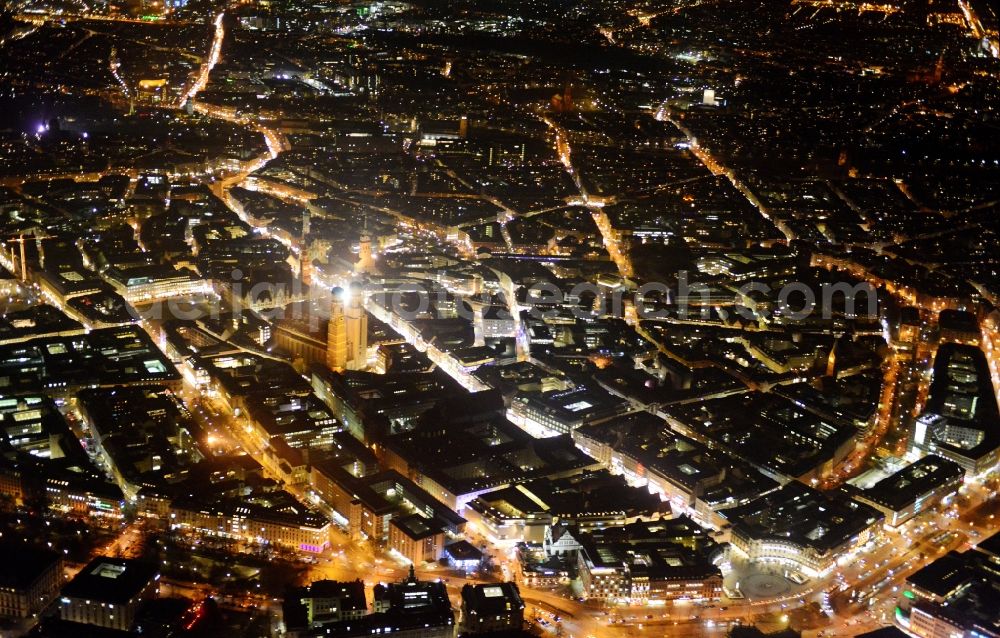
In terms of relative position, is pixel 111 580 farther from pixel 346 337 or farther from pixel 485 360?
pixel 485 360

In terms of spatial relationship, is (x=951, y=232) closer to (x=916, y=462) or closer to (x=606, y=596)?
(x=916, y=462)

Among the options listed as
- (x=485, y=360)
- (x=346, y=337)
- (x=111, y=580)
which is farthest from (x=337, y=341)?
(x=111, y=580)

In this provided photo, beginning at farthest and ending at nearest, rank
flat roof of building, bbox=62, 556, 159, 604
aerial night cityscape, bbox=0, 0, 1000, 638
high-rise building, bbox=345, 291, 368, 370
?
1. high-rise building, bbox=345, 291, 368, 370
2. aerial night cityscape, bbox=0, 0, 1000, 638
3. flat roof of building, bbox=62, 556, 159, 604

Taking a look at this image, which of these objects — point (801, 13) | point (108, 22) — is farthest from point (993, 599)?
point (801, 13)

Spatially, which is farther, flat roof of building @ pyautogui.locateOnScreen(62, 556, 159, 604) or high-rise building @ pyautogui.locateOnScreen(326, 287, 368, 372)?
high-rise building @ pyautogui.locateOnScreen(326, 287, 368, 372)

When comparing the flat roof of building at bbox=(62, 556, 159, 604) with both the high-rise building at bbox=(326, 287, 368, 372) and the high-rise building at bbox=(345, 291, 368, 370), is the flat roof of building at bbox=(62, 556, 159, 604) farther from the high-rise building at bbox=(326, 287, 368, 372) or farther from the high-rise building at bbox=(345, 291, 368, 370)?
the high-rise building at bbox=(345, 291, 368, 370)

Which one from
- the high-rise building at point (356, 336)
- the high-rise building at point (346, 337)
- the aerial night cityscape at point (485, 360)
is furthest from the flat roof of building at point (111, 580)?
the high-rise building at point (356, 336)

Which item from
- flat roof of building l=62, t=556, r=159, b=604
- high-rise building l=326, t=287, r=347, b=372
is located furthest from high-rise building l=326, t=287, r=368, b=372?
flat roof of building l=62, t=556, r=159, b=604

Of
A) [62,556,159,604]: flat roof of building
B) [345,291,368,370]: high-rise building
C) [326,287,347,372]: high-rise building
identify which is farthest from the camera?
[345,291,368,370]: high-rise building
